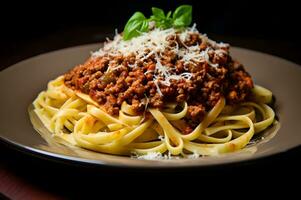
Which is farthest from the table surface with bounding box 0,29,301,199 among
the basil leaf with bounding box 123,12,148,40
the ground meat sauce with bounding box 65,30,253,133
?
the basil leaf with bounding box 123,12,148,40

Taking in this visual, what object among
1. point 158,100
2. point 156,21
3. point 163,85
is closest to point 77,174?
point 158,100

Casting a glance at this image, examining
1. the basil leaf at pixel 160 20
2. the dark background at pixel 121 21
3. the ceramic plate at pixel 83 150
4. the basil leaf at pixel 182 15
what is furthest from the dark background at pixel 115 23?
the basil leaf at pixel 160 20

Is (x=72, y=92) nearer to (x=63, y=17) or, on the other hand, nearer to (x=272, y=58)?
(x=272, y=58)

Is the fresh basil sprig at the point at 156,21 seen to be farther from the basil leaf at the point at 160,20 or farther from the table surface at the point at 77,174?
the table surface at the point at 77,174

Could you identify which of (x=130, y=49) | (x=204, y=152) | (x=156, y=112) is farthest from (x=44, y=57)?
(x=204, y=152)

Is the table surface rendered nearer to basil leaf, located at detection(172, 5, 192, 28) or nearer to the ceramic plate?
the ceramic plate

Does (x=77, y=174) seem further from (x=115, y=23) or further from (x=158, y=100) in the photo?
(x=115, y=23)
